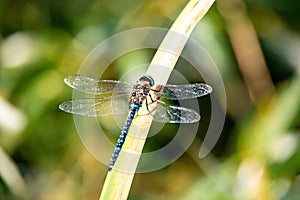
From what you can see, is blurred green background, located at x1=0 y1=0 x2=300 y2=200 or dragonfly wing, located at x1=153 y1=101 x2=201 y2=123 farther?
blurred green background, located at x1=0 y1=0 x2=300 y2=200

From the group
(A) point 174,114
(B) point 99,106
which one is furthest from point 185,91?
(B) point 99,106

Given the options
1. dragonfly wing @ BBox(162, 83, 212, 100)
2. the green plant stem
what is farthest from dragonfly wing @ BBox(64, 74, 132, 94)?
the green plant stem

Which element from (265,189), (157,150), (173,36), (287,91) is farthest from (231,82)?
(173,36)

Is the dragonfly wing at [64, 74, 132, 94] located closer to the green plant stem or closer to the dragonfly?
the dragonfly

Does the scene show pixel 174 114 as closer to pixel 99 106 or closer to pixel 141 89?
pixel 141 89

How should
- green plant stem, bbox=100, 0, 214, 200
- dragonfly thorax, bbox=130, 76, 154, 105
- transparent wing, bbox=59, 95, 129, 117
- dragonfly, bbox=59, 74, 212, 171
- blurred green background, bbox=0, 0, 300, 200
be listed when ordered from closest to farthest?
green plant stem, bbox=100, 0, 214, 200 → dragonfly thorax, bbox=130, 76, 154, 105 → dragonfly, bbox=59, 74, 212, 171 → transparent wing, bbox=59, 95, 129, 117 → blurred green background, bbox=0, 0, 300, 200

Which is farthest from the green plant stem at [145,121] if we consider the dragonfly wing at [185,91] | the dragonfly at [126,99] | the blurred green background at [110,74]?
the blurred green background at [110,74]

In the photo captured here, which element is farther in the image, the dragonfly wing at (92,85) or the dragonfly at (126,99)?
the dragonfly wing at (92,85)

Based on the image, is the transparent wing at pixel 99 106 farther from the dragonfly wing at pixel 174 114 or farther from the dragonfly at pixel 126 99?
the dragonfly wing at pixel 174 114
